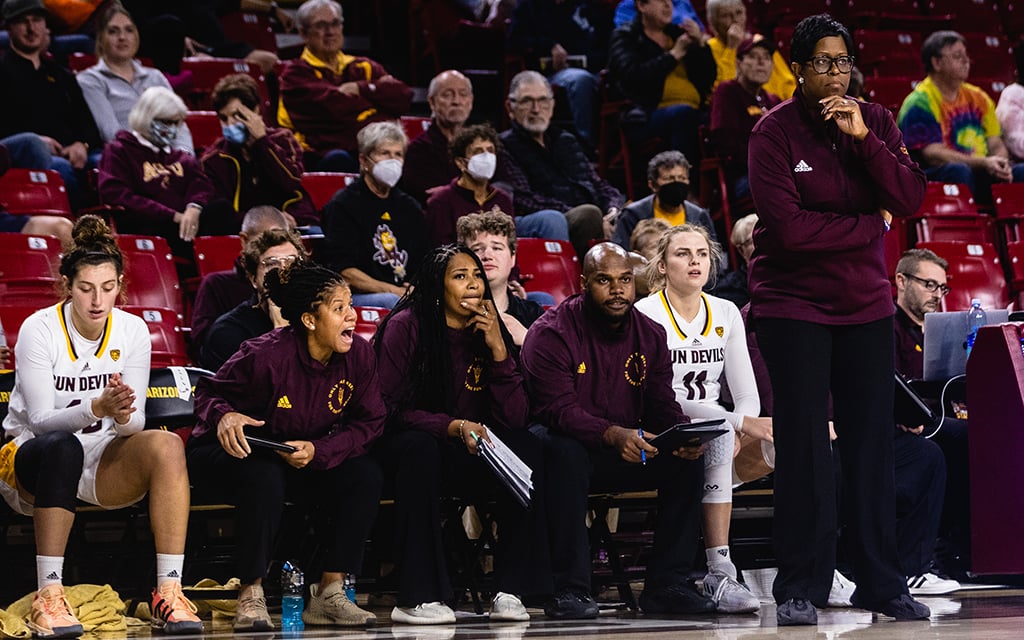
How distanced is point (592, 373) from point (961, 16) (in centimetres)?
794

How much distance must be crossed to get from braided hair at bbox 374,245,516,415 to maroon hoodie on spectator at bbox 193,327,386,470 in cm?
23

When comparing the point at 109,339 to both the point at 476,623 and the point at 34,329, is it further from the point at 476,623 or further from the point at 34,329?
the point at 476,623

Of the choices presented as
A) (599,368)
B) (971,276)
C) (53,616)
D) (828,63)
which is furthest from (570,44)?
(53,616)

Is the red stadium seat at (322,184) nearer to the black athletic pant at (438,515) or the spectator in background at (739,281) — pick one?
the spectator in background at (739,281)

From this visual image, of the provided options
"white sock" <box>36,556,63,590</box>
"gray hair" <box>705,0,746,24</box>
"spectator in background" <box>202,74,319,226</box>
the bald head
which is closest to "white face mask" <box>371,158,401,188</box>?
"spectator in background" <box>202,74,319,226</box>

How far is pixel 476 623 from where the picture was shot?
14.9ft

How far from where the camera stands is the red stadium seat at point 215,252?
258 inches

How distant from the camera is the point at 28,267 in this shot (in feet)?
20.1

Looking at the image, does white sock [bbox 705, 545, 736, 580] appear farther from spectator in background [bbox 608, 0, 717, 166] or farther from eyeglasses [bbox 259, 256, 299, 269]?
spectator in background [bbox 608, 0, 717, 166]

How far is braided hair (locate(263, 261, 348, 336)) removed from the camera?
15.6ft

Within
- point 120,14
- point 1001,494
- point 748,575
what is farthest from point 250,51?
point 1001,494

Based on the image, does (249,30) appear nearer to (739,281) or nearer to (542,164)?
(542,164)

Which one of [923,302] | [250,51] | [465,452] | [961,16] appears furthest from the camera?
[961,16]

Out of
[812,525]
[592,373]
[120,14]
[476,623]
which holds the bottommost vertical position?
[476,623]
